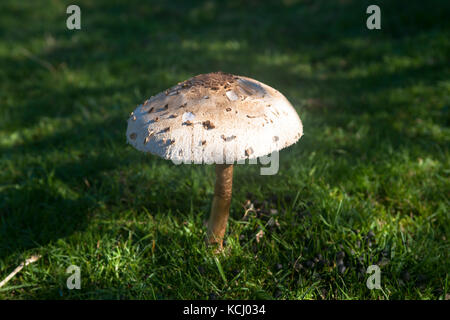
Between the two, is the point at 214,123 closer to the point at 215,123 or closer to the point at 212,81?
the point at 215,123

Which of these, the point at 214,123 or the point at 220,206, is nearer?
the point at 214,123

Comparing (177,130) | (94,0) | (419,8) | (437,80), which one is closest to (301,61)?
(437,80)

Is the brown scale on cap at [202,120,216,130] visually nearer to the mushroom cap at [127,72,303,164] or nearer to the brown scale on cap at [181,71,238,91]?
the mushroom cap at [127,72,303,164]

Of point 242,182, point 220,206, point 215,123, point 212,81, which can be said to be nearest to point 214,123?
point 215,123

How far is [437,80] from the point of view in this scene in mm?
4766

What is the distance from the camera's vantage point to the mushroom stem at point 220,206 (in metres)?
2.29

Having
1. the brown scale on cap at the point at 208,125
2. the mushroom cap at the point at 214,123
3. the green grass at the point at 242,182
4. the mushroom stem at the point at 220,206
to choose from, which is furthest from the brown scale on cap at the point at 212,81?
the green grass at the point at 242,182

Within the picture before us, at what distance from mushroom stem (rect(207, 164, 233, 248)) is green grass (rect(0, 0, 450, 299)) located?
0.09 m

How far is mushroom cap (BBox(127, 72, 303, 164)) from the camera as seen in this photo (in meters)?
1.78

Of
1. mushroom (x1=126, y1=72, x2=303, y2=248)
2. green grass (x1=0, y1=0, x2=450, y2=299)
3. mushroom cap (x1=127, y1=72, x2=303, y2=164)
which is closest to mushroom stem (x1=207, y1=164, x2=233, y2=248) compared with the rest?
green grass (x1=0, y1=0, x2=450, y2=299)

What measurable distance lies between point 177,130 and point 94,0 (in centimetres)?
995

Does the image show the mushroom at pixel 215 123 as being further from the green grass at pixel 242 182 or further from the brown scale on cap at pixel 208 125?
the green grass at pixel 242 182

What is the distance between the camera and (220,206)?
237cm

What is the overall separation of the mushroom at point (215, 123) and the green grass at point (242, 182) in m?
0.84
